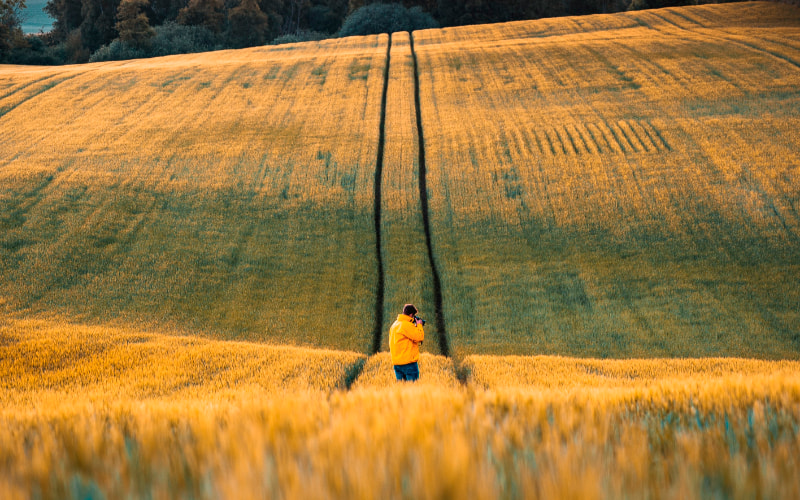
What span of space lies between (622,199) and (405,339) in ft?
57.9

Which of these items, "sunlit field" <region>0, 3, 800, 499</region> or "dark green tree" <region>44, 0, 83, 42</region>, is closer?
"sunlit field" <region>0, 3, 800, 499</region>

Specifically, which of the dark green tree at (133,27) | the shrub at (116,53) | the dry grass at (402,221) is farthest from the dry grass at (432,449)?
the dark green tree at (133,27)

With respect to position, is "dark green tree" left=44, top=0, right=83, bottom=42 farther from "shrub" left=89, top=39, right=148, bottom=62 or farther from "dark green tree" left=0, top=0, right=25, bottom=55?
"shrub" left=89, top=39, right=148, bottom=62

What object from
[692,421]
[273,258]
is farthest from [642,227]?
[692,421]

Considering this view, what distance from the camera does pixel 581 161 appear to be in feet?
84.7

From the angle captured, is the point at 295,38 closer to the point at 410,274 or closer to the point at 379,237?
the point at 379,237

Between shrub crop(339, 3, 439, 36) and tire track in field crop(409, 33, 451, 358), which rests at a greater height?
shrub crop(339, 3, 439, 36)

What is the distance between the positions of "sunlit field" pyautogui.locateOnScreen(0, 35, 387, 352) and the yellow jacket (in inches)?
256

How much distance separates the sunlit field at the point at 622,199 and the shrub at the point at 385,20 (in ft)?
113

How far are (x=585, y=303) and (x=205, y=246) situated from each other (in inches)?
642

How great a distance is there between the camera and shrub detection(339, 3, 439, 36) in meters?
70.1

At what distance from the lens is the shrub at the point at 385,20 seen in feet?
230

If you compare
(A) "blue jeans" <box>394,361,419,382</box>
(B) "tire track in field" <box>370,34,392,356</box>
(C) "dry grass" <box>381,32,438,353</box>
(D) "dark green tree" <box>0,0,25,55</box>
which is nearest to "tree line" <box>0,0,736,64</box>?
(D) "dark green tree" <box>0,0,25,55</box>

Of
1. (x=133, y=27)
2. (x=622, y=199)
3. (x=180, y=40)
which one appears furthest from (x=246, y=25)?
(x=622, y=199)
